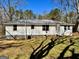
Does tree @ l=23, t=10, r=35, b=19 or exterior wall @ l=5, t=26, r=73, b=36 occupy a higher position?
tree @ l=23, t=10, r=35, b=19

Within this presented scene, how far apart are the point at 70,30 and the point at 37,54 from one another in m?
21.7

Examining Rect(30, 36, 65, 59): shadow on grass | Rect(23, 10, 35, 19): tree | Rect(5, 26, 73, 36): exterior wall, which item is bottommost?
Rect(30, 36, 65, 59): shadow on grass

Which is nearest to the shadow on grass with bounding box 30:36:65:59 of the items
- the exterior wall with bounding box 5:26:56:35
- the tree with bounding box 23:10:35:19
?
the exterior wall with bounding box 5:26:56:35

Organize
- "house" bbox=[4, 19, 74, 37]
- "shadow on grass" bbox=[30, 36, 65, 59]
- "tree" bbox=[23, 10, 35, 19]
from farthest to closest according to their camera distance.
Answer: "tree" bbox=[23, 10, 35, 19], "house" bbox=[4, 19, 74, 37], "shadow on grass" bbox=[30, 36, 65, 59]

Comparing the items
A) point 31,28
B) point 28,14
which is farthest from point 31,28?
point 28,14

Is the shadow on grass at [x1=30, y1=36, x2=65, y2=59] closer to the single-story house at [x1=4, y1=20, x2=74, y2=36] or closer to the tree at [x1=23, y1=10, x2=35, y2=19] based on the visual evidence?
the single-story house at [x1=4, y1=20, x2=74, y2=36]

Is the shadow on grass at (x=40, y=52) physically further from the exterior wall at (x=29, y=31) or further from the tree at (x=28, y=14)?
the tree at (x=28, y=14)

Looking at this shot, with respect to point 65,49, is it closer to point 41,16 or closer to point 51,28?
point 51,28

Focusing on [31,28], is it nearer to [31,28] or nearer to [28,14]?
[31,28]

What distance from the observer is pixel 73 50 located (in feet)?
73.3

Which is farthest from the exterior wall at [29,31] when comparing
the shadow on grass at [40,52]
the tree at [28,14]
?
the tree at [28,14]

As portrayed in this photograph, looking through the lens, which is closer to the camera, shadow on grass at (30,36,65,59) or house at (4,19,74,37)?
shadow on grass at (30,36,65,59)

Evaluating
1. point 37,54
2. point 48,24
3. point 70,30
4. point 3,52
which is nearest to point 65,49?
point 37,54

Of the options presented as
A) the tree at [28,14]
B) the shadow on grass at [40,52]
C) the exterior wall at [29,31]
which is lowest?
the shadow on grass at [40,52]
